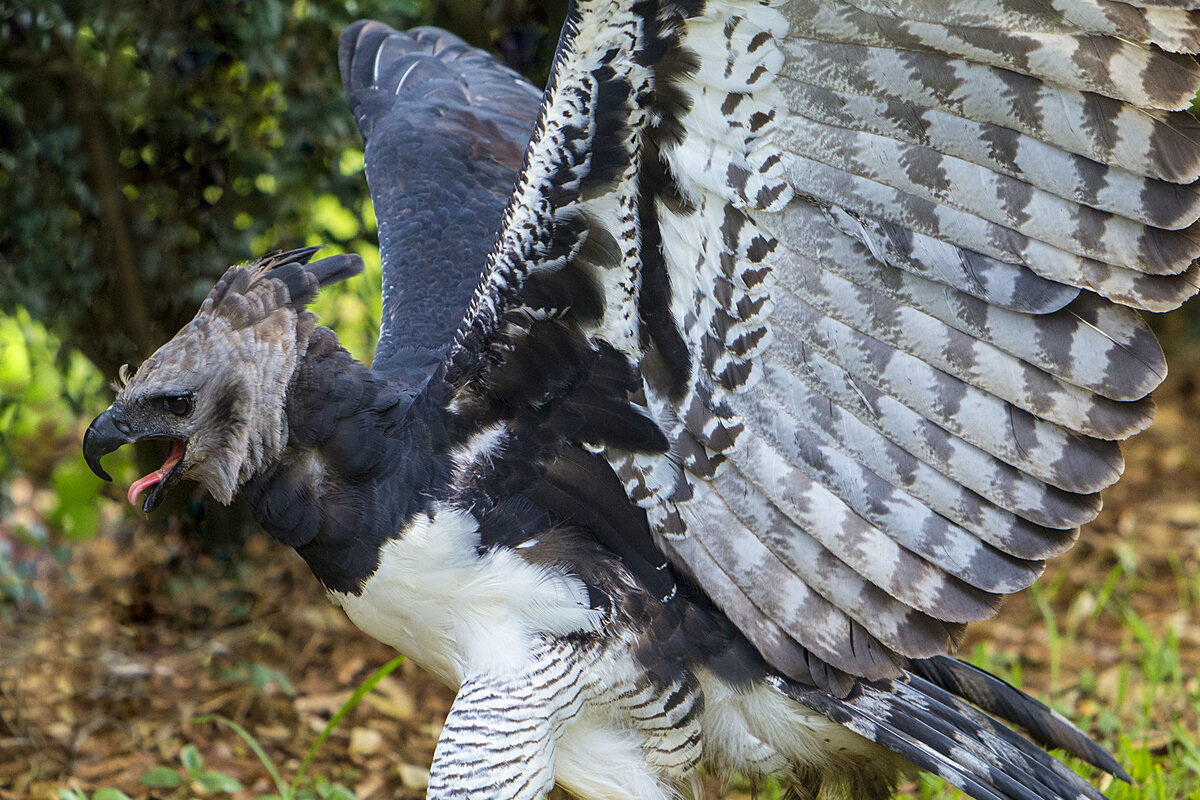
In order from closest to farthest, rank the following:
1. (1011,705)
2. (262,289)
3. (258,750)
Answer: (262,289), (1011,705), (258,750)

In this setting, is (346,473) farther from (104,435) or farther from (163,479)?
(104,435)

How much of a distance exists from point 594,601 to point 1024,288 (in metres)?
1.20

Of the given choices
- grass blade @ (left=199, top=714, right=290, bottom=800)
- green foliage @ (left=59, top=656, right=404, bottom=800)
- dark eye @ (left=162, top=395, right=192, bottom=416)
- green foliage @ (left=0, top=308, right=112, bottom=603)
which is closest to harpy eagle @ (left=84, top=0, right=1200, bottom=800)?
dark eye @ (left=162, top=395, right=192, bottom=416)

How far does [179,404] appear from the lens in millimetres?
2961

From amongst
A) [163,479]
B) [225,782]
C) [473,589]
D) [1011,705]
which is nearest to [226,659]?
[225,782]

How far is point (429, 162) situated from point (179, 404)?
142 centimetres

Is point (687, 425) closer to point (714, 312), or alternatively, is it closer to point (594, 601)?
point (714, 312)

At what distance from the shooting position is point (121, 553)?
5090mm

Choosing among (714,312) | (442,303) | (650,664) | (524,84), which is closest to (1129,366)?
(714,312)

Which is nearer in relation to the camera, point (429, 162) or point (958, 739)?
point (958, 739)

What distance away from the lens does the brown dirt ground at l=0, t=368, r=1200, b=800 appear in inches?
159

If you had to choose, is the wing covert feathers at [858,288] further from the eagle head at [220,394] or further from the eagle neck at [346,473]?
the eagle head at [220,394]

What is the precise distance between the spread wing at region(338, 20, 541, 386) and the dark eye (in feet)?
1.87

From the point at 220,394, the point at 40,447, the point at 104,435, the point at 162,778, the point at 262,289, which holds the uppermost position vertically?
the point at 262,289
